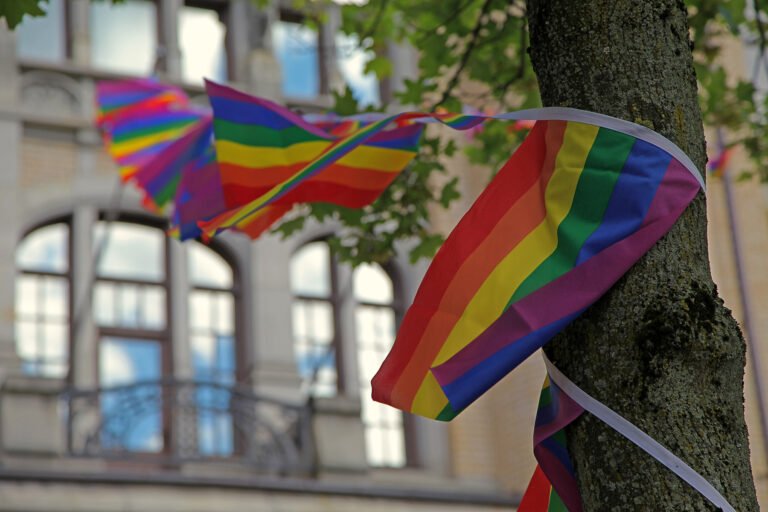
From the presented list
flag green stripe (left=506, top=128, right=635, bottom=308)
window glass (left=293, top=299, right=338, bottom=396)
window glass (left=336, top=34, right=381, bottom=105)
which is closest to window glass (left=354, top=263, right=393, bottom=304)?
window glass (left=293, top=299, right=338, bottom=396)

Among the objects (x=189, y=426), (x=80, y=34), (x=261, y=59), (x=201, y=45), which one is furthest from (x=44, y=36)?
(x=189, y=426)

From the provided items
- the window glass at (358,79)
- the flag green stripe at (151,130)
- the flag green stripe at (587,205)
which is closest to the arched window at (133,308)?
the flag green stripe at (151,130)

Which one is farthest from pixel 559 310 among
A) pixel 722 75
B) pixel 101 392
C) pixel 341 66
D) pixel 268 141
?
pixel 341 66

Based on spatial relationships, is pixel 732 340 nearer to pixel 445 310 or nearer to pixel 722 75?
pixel 445 310

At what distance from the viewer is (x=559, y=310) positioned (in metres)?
4.44

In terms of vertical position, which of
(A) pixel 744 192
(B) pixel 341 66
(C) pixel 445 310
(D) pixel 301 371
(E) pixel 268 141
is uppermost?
(B) pixel 341 66

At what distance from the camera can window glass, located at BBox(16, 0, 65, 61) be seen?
16453 mm

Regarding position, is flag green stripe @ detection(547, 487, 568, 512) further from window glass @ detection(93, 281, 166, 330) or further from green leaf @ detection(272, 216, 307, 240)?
window glass @ detection(93, 281, 166, 330)

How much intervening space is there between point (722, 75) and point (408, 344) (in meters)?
5.68

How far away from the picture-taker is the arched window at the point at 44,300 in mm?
15172

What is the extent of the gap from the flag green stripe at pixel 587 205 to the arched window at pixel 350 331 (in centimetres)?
1143

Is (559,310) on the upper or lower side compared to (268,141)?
lower

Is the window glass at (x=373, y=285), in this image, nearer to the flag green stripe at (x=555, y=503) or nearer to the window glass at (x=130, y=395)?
the window glass at (x=130, y=395)

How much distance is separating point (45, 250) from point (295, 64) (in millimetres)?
3984
